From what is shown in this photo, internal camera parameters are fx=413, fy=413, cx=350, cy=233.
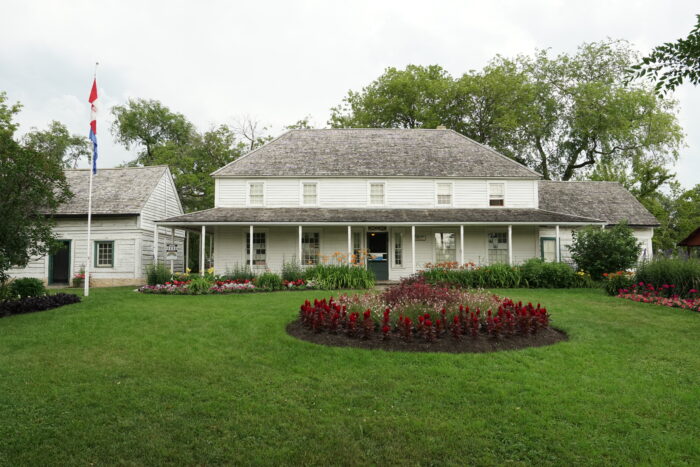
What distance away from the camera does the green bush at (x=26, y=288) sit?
11.6m

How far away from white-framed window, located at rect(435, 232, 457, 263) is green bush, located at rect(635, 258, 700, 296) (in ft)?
26.0

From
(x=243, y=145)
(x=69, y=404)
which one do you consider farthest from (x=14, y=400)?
(x=243, y=145)

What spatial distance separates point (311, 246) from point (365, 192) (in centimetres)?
367

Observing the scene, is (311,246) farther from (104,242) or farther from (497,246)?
(104,242)

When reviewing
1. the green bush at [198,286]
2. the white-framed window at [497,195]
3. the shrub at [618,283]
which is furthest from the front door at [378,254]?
the shrub at [618,283]

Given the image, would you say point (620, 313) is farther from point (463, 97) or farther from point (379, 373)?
point (463, 97)

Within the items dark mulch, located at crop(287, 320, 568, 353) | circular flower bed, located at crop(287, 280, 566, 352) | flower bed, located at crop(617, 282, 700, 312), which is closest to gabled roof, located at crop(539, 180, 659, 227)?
flower bed, located at crop(617, 282, 700, 312)

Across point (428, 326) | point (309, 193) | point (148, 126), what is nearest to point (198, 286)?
point (309, 193)

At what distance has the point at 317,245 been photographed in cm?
1959

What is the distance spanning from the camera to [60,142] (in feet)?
118

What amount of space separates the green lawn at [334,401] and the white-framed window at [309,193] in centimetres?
1245

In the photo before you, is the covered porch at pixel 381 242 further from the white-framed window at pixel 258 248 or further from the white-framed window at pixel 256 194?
the white-framed window at pixel 256 194

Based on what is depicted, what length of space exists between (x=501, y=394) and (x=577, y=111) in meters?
33.4

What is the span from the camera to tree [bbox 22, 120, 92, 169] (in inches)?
1347
